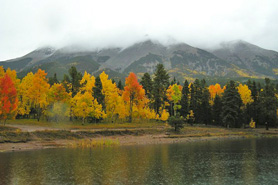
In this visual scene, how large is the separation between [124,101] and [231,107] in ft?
131

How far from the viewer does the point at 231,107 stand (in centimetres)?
9125

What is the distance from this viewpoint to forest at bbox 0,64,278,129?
6905 cm

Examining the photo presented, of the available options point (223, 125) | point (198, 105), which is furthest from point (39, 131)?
point (223, 125)

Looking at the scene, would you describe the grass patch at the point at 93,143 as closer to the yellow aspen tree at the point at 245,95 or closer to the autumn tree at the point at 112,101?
the autumn tree at the point at 112,101

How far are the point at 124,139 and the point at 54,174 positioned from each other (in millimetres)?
33543

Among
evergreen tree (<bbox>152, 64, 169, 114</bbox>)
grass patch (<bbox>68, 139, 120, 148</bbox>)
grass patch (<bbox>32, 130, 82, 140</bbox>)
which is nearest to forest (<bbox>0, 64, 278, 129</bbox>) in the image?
evergreen tree (<bbox>152, 64, 169, 114</bbox>)

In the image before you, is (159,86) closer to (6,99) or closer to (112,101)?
(112,101)

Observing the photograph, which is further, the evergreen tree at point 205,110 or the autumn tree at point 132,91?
the evergreen tree at point 205,110

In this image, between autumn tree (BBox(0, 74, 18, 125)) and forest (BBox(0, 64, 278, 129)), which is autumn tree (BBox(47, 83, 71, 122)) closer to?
forest (BBox(0, 64, 278, 129))

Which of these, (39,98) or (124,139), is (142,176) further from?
(39,98)

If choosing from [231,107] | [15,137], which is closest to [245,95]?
[231,107]

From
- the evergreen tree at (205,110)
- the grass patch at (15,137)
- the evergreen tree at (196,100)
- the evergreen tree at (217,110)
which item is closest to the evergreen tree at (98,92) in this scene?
the grass patch at (15,137)

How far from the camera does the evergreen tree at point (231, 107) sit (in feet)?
294

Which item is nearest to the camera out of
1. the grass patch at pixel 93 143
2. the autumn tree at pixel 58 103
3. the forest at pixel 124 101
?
the grass patch at pixel 93 143
